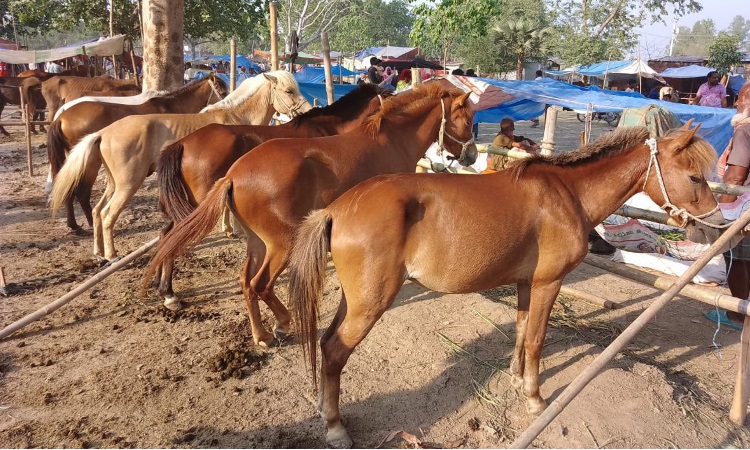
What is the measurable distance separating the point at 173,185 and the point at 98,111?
4036mm

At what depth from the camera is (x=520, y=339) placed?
3473mm

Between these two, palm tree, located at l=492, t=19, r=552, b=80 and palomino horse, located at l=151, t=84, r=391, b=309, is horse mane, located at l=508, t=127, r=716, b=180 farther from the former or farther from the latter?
palm tree, located at l=492, t=19, r=552, b=80

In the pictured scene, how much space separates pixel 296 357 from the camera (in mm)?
3959

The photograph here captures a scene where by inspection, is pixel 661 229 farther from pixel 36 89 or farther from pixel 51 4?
pixel 51 4

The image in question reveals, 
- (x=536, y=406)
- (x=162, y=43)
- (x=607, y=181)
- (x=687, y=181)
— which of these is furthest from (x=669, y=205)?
(x=162, y=43)

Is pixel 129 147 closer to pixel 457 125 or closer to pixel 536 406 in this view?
pixel 457 125

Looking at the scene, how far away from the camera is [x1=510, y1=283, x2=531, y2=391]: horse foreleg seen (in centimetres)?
340

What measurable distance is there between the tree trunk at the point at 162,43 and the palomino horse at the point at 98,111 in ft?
3.42

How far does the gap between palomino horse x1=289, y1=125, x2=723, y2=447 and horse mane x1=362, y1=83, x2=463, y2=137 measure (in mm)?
1624

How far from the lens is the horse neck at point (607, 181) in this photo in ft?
10.3

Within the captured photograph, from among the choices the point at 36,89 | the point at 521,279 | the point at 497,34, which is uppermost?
the point at 497,34

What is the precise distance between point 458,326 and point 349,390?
1347 millimetres

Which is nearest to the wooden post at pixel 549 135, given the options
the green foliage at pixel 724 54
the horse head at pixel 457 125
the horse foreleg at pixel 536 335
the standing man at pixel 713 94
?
the horse head at pixel 457 125

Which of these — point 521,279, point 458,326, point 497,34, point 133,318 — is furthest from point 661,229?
point 497,34
